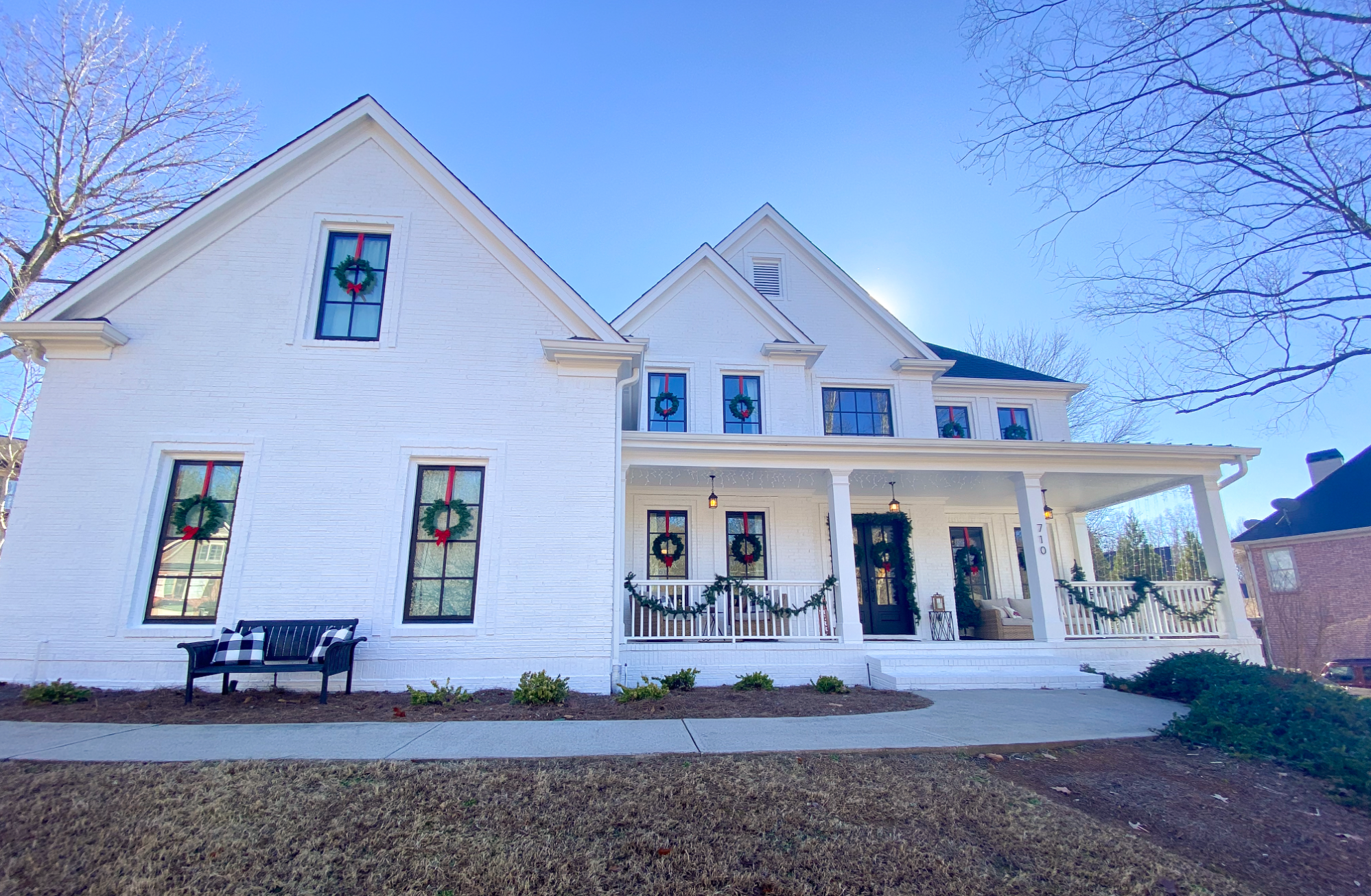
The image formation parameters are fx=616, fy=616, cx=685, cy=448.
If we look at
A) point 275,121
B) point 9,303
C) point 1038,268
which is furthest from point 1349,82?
point 9,303

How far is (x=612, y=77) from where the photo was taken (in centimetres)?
1019

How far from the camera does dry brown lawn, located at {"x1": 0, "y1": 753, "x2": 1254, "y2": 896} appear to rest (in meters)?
2.89

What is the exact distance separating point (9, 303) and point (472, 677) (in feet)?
44.3

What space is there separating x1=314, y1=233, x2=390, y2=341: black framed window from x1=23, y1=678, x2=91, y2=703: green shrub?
4704 millimetres

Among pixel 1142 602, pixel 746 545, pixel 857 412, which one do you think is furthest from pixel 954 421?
pixel 746 545

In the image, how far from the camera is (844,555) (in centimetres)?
957

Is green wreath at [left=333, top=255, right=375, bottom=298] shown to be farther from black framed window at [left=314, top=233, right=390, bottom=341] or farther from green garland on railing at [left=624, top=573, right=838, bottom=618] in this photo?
green garland on railing at [left=624, top=573, right=838, bottom=618]

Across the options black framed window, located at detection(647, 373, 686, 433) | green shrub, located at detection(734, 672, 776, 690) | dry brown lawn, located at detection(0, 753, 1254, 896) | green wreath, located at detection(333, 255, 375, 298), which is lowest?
dry brown lawn, located at detection(0, 753, 1254, 896)

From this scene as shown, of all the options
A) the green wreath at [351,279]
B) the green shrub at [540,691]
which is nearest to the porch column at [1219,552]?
the green shrub at [540,691]

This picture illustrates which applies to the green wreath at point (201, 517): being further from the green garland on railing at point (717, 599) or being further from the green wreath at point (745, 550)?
the green wreath at point (745, 550)

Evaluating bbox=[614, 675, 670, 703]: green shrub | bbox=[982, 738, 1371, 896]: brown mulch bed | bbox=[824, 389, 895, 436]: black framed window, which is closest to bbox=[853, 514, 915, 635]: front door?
bbox=[824, 389, 895, 436]: black framed window

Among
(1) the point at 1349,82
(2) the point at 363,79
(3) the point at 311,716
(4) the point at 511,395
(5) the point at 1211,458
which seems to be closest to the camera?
(1) the point at 1349,82

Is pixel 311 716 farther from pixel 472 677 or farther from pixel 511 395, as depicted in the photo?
pixel 511 395

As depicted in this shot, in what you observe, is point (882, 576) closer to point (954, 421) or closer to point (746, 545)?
point (746, 545)
